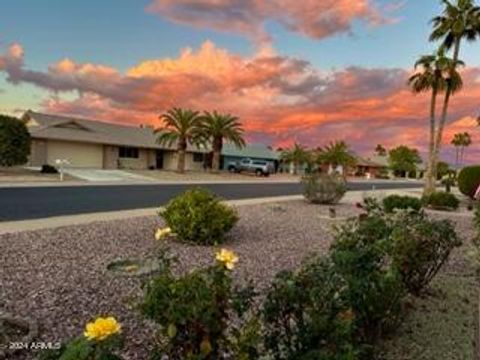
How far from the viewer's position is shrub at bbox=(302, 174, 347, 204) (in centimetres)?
2389

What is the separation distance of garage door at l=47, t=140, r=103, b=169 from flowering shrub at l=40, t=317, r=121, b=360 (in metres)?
→ 49.3

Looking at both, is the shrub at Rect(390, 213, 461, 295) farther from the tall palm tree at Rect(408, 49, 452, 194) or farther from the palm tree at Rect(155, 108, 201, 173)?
the palm tree at Rect(155, 108, 201, 173)

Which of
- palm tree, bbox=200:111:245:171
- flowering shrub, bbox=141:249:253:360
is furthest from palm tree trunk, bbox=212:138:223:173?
flowering shrub, bbox=141:249:253:360

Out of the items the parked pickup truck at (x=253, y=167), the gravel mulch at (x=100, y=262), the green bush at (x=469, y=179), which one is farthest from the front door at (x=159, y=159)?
the gravel mulch at (x=100, y=262)

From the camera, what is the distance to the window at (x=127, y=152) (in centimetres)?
5744

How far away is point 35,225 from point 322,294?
10685mm

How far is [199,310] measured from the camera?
3256mm

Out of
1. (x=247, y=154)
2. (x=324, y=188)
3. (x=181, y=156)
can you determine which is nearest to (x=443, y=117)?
(x=324, y=188)

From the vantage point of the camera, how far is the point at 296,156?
8762cm

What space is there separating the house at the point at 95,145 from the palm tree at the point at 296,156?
80.9 ft

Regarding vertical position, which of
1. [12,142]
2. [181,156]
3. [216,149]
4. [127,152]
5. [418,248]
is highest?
[216,149]

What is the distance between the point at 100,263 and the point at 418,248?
500 cm

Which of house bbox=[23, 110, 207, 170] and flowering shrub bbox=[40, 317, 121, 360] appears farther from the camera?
house bbox=[23, 110, 207, 170]

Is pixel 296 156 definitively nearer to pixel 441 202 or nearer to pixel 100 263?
pixel 441 202
